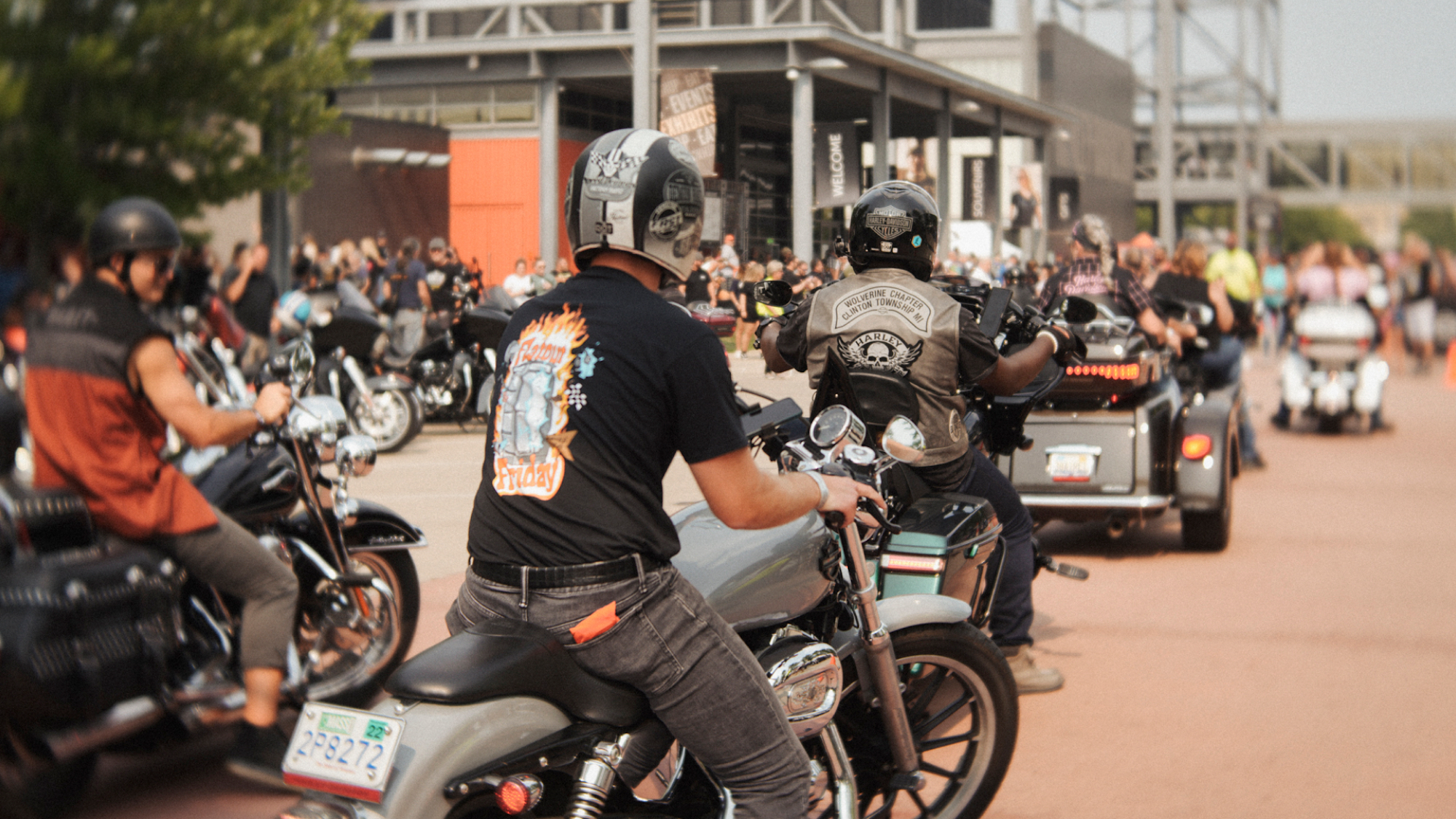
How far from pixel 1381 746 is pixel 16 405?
15.1 feet

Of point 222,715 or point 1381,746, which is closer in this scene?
point 222,715

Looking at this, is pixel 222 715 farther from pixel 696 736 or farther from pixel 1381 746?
pixel 1381 746

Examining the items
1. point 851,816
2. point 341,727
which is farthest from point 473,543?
point 851,816

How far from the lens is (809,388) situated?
4.91 meters

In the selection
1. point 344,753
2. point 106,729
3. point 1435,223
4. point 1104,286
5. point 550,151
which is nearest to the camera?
point 344,753

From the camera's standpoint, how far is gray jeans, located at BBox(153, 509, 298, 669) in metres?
4.24

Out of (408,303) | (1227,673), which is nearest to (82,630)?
(1227,673)

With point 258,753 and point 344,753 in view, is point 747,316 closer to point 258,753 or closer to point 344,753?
point 258,753

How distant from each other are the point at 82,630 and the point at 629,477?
1842 mm

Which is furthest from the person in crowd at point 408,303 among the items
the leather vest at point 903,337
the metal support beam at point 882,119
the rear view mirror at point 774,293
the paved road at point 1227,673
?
the metal support beam at point 882,119

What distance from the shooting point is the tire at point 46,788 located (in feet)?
12.4

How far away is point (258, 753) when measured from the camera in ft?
14.0

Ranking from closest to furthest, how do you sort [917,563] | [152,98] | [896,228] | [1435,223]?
[917,563] → [896,228] → [1435,223] → [152,98]

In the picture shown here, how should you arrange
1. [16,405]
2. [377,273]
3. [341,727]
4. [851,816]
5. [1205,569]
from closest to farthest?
[341,727] < [851,816] < [16,405] < [1205,569] < [377,273]
